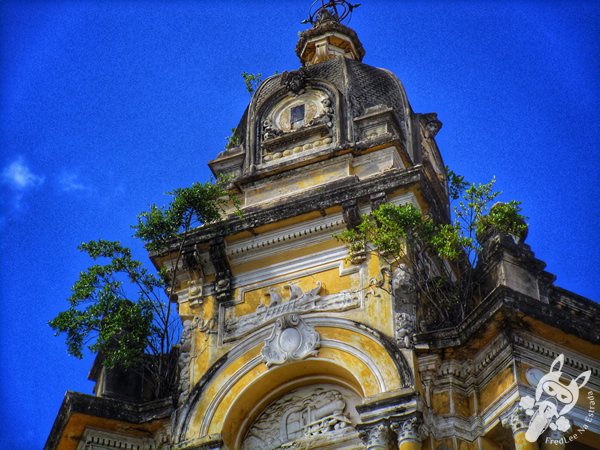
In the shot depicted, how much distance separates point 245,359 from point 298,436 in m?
1.39

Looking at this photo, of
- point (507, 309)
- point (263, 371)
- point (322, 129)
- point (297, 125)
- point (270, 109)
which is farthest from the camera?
point (270, 109)

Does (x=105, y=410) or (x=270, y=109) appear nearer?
(x=105, y=410)

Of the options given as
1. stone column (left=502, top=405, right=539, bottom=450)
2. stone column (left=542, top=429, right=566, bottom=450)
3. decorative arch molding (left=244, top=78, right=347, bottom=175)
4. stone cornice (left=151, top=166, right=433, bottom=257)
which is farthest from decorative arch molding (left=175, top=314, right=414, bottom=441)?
decorative arch molding (left=244, top=78, right=347, bottom=175)

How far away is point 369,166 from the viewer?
69.8ft

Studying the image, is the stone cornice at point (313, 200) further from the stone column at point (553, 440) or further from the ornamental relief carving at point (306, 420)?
the stone column at point (553, 440)

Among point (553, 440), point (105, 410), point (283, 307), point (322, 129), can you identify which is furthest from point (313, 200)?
point (553, 440)

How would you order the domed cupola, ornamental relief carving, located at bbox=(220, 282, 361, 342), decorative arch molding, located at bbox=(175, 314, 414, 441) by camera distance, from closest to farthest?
decorative arch molding, located at bbox=(175, 314, 414, 441), ornamental relief carving, located at bbox=(220, 282, 361, 342), the domed cupola

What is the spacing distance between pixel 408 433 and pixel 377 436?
1.40 feet

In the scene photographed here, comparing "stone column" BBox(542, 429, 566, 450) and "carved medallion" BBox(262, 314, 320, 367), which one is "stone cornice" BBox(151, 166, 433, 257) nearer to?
"carved medallion" BBox(262, 314, 320, 367)

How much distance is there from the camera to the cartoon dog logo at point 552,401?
56.0 feet

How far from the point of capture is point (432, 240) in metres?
19.1

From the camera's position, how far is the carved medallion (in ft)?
62.7

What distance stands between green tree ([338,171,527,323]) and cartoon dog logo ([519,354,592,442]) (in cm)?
181

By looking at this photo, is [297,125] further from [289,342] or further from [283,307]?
[289,342]
